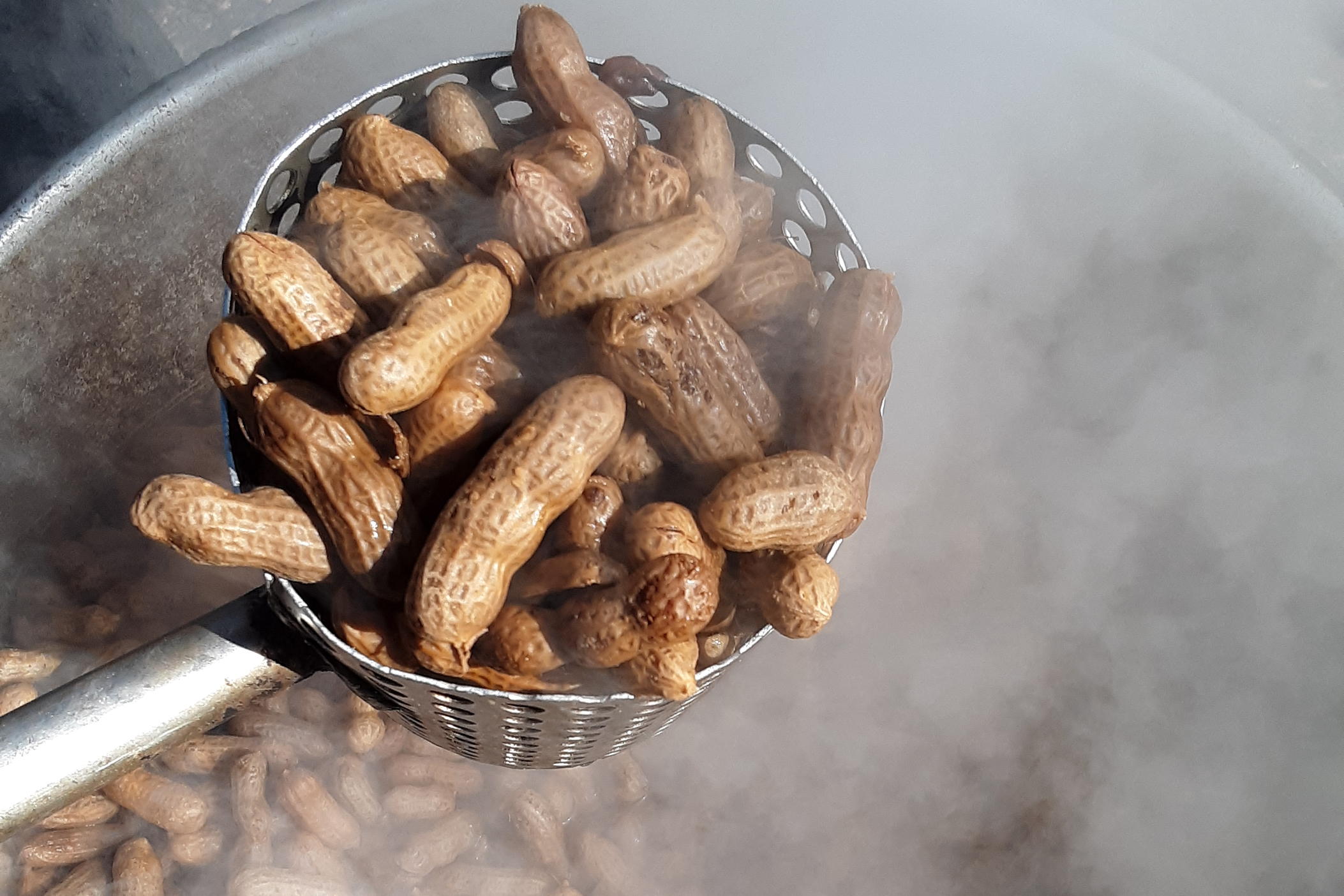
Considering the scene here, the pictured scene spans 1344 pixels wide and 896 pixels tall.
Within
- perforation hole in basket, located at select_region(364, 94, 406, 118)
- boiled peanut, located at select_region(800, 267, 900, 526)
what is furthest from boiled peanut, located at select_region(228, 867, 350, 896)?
perforation hole in basket, located at select_region(364, 94, 406, 118)

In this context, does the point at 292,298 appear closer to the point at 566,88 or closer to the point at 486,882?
the point at 566,88

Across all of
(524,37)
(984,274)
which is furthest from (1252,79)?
(524,37)

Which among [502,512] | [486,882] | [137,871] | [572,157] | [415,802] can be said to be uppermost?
[572,157]

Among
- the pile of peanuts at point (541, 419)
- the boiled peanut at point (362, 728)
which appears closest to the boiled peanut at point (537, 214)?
the pile of peanuts at point (541, 419)

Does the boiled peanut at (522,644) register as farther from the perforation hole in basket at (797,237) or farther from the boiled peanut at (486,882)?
the boiled peanut at (486,882)

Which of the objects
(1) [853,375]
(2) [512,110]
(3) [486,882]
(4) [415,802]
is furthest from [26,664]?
(1) [853,375]

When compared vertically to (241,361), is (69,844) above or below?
below

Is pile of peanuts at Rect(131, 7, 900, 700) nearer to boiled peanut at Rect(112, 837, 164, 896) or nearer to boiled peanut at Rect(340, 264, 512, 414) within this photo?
boiled peanut at Rect(340, 264, 512, 414)
